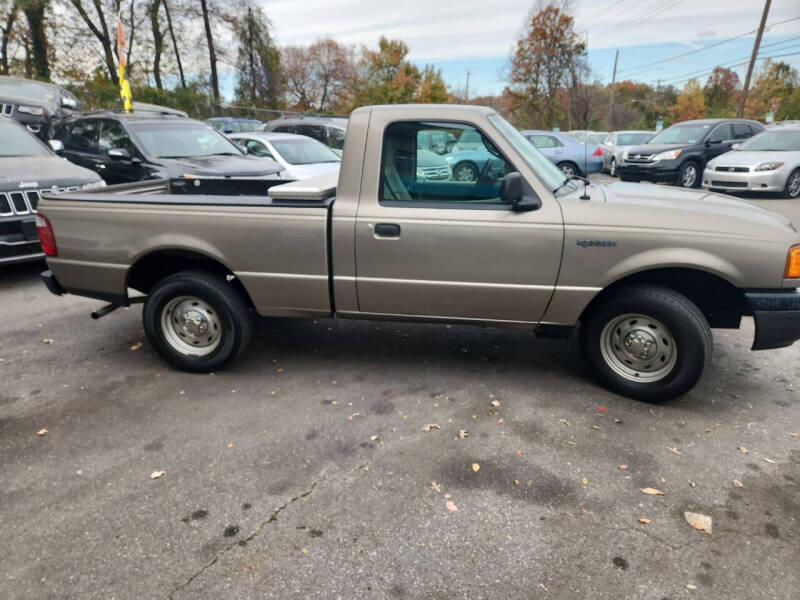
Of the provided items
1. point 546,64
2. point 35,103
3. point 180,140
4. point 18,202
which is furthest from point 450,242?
point 546,64

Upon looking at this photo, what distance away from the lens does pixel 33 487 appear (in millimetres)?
2973

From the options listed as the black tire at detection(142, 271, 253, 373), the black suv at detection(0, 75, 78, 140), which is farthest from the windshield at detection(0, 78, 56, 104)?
the black tire at detection(142, 271, 253, 373)

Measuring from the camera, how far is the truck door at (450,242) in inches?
143

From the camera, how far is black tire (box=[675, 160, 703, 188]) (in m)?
14.4

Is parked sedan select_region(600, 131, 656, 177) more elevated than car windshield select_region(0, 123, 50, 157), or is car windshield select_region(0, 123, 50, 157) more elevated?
car windshield select_region(0, 123, 50, 157)

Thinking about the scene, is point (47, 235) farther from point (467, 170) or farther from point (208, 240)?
point (467, 170)

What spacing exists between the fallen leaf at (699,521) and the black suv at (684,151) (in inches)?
530

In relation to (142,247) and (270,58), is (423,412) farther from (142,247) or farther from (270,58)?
(270,58)

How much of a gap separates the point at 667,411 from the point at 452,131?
2400mm

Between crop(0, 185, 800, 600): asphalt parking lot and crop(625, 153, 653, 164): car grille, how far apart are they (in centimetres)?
1113

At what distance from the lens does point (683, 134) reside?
15.2 meters

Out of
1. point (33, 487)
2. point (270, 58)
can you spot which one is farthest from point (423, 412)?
point (270, 58)

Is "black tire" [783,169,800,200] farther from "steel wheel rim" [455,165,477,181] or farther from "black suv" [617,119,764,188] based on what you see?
"steel wheel rim" [455,165,477,181]

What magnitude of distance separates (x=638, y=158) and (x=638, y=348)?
12779 mm
